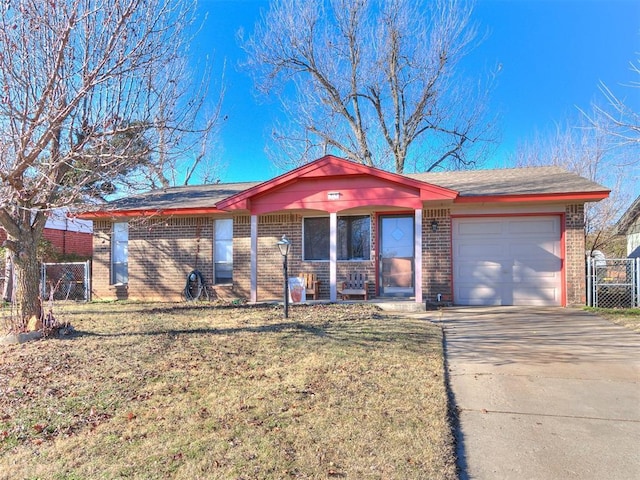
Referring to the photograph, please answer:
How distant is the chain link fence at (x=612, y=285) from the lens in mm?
9359

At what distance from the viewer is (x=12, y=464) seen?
2818mm

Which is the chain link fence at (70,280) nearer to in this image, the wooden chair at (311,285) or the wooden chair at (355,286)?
the wooden chair at (311,285)

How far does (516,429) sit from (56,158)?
19.3 feet

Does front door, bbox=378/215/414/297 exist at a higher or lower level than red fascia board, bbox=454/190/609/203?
lower

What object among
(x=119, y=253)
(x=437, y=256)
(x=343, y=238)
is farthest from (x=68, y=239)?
(x=437, y=256)

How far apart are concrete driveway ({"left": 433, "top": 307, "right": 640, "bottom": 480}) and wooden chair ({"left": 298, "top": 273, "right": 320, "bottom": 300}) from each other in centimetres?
429

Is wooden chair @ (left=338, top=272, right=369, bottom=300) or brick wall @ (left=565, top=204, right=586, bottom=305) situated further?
wooden chair @ (left=338, top=272, right=369, bottom=300)

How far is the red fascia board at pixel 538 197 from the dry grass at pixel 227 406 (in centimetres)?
445

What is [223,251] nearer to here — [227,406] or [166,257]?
[166,257]

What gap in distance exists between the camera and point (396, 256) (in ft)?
35.6

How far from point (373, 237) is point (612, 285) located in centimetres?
537

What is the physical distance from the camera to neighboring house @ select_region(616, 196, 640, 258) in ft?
49.0

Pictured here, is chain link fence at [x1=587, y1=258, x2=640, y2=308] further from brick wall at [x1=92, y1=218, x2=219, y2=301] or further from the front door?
brick wall at [x1=92, y1=218, x2=219, y2=301]

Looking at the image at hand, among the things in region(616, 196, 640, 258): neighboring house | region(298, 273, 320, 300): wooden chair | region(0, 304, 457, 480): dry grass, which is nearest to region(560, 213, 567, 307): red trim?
region(0, 304, 457, 480): dry grass
